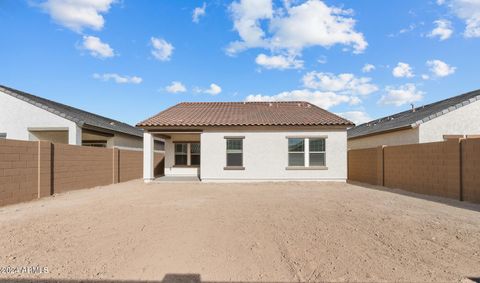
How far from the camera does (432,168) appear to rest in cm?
1062

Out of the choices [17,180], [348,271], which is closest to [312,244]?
[348,271]

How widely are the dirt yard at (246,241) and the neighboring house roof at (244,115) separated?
299 inches

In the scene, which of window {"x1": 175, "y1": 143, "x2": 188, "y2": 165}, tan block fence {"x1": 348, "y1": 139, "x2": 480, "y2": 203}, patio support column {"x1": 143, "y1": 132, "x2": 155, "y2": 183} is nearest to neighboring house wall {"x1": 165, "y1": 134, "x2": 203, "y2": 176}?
window {"x1": 175, "y1": 143, "x2": 188, "y2": 165}

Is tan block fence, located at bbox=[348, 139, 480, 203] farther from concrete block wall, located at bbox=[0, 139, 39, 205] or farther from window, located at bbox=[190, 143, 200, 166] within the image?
concrete block wall, located at bbox=[0, 139, 39, 205]

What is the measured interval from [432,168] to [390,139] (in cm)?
651

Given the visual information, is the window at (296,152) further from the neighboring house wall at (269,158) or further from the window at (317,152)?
the window at (317,152)

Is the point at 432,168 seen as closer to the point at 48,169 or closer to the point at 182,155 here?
the point at 182,155

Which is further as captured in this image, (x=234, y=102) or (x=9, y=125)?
(x=234, y=102)

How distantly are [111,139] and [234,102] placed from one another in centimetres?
959

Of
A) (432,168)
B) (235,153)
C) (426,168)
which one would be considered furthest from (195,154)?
(432,168)

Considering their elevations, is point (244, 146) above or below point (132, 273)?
above

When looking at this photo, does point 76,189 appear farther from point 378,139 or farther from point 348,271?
point 378,139

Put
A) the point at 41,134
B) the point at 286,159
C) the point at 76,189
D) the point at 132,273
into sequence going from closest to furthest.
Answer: the point at 132,273
the point at 76,189
the point at 286,159
the point at 41,134

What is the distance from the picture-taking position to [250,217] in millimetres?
6969
